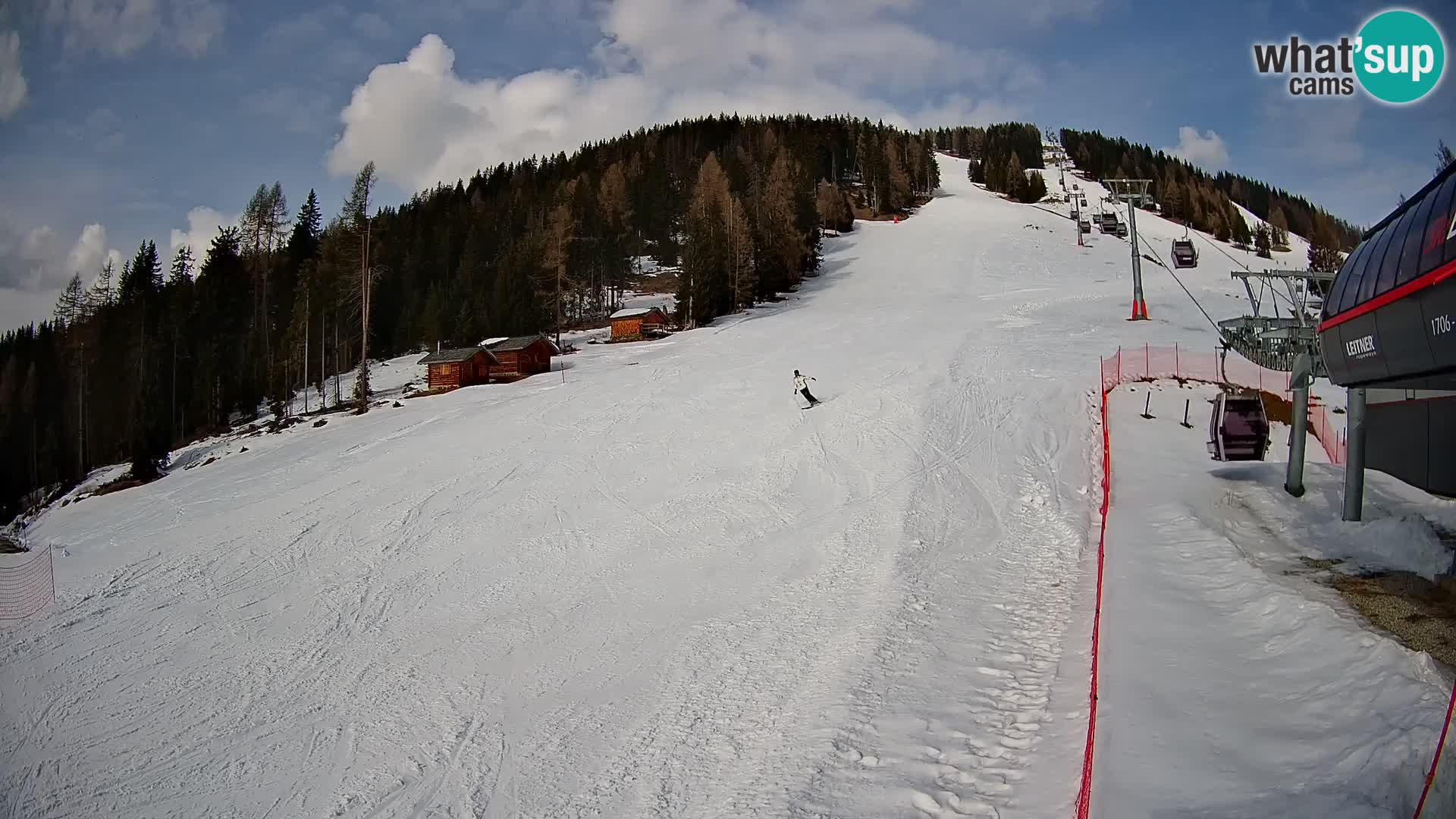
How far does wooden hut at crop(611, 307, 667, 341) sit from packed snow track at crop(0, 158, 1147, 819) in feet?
89.7

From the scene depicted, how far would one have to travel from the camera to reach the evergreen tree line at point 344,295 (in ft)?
171

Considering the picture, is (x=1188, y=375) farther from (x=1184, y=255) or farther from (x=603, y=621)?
(x=603, y=621)

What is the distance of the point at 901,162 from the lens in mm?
124250

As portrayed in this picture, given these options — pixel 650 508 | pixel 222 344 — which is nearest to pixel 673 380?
pixel 650 508

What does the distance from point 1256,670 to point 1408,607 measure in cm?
222

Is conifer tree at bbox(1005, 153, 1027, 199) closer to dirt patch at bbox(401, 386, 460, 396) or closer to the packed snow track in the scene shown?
the packed snow track

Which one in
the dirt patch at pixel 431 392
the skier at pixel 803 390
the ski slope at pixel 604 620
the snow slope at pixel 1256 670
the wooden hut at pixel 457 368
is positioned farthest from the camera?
the wooden hut at pixel 457 368

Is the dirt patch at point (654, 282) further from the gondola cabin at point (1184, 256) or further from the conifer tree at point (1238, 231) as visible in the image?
the conifer tree at point (1238, 231)

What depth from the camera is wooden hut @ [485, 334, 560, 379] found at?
141 ft

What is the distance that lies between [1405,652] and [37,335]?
Result: 8091 cm

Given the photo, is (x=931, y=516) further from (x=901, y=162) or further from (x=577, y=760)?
(x=901, y=162)

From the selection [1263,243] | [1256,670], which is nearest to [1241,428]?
[1256,670]

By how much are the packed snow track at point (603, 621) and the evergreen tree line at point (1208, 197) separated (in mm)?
52344

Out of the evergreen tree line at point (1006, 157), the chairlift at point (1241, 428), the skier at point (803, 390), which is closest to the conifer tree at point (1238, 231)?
the evergreen tree line at point (1006, 157)
